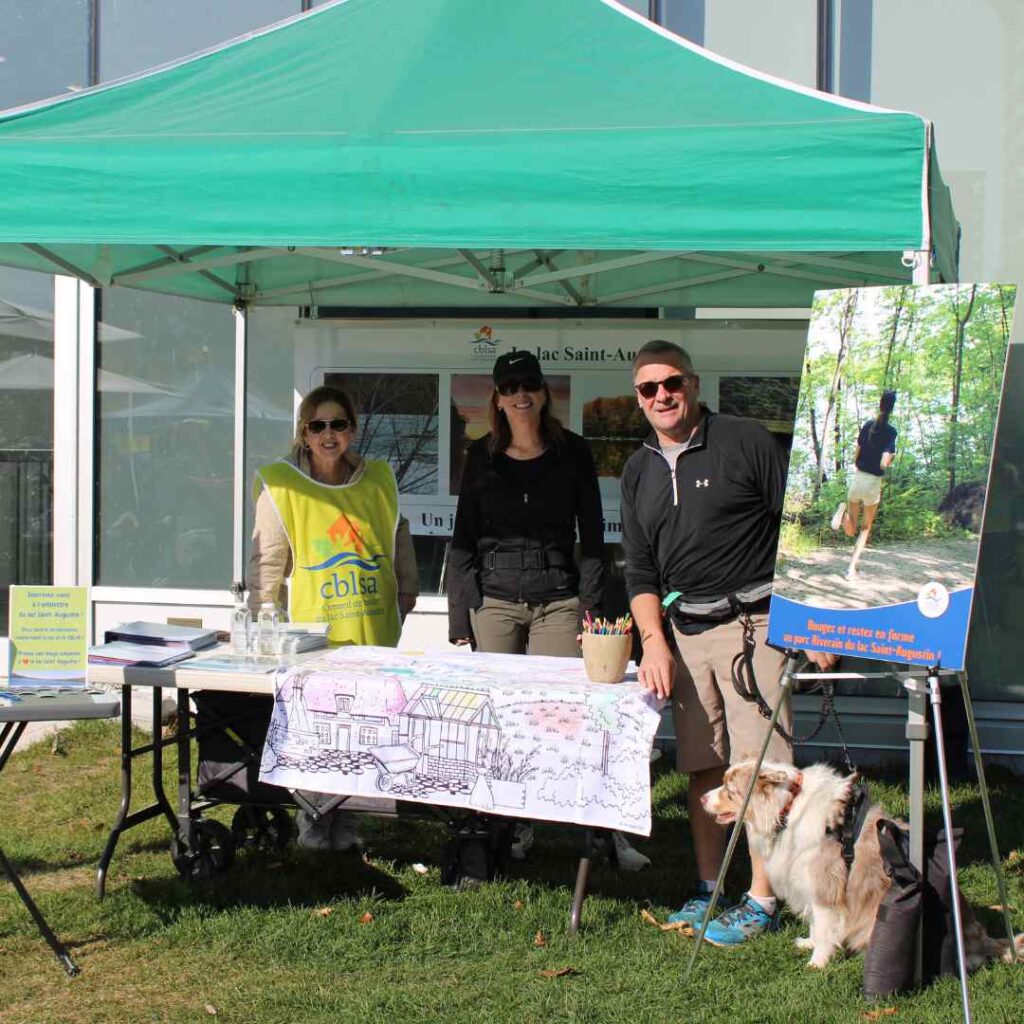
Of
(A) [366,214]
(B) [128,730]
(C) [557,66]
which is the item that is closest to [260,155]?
(A) [366,214]

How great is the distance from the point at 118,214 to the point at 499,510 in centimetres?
153

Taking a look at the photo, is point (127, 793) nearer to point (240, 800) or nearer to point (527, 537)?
point (240, 800)

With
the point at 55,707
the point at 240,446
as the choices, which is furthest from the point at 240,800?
the point at 240,446

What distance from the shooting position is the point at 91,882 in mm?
4203

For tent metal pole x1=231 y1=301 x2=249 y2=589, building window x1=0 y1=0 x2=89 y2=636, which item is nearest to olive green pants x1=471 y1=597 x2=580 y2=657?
tent metal pole x1=231 y1=301 x2=249 y2=589

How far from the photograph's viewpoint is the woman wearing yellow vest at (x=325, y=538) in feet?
14.0

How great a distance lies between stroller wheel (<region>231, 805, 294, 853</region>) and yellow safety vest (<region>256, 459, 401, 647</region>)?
27.2 inches

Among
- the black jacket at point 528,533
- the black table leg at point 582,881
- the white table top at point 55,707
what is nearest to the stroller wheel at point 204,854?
the white table top at point 55,707

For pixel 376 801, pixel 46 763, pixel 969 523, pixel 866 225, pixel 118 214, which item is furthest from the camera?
pixel 46 763

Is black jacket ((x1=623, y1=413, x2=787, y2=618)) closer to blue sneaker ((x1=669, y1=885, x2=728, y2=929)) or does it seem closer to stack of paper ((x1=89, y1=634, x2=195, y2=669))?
blue sneaker ((x1=669, y1=885, x2=728, y2=929))

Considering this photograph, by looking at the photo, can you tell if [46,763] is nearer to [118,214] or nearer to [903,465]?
[118,214]

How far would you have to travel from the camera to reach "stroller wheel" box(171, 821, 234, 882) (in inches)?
163

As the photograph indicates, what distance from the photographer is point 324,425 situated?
427 centimetres

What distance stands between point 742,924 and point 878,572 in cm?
123
